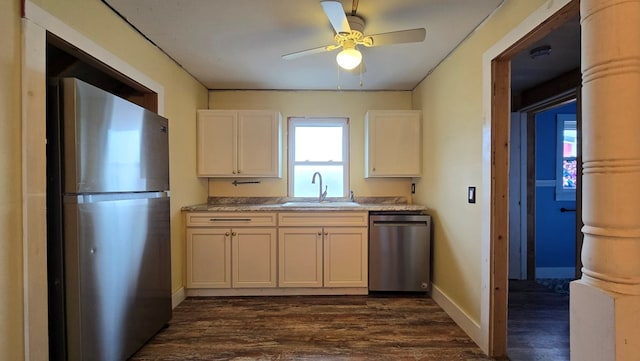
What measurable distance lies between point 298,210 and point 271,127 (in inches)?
39.5

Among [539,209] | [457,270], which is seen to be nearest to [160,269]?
[457,270]

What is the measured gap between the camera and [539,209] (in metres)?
3.72

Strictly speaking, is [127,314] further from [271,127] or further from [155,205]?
[271,127]

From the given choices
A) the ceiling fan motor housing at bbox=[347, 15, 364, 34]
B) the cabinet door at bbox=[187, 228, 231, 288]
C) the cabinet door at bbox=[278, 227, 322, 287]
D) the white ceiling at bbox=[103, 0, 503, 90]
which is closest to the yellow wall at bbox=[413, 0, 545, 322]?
the white ceiling at bbox=[103, 0, 503, 90]

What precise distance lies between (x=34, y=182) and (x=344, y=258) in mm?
2371

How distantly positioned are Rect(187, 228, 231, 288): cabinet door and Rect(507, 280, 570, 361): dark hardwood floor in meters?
2.43

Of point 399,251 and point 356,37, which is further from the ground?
point 356,37

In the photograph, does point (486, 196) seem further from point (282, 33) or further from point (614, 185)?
point (282, 33)

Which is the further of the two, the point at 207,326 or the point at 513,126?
the point at 513,126

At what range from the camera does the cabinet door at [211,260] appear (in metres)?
2.95

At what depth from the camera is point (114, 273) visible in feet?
5.63

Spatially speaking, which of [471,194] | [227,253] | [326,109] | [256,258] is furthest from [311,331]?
[326,109]

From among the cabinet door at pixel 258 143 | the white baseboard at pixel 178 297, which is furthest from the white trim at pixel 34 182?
the cabinet door at pixel 258 143

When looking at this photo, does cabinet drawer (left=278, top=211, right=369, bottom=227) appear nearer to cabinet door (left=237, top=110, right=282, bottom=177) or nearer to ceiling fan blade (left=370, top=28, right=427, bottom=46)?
cabinet door (left=237, top=110, right=282, bottom=177)
